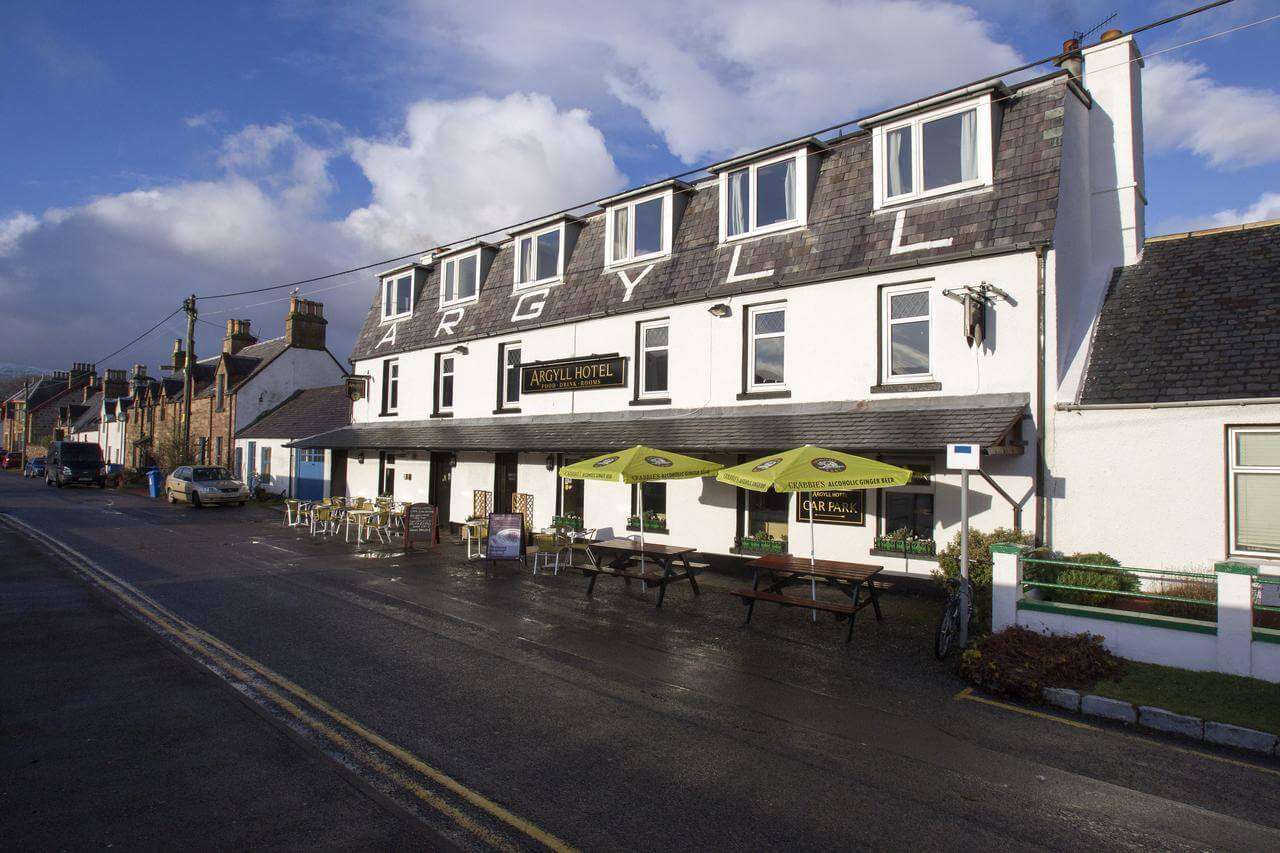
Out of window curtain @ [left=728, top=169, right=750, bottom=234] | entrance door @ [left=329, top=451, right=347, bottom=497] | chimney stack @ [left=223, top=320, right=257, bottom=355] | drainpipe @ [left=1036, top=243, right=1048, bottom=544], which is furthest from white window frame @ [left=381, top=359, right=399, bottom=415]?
chimney stack @ [left=223, top=320, right=257, bottom=355]

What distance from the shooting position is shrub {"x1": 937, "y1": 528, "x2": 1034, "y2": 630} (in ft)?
34.6

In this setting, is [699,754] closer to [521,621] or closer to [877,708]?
[877,708]

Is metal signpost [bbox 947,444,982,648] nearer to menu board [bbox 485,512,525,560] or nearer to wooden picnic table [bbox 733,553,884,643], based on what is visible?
wooden picnic table [bbox 733,553,884,643]

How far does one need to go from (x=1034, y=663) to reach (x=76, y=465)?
50.9m

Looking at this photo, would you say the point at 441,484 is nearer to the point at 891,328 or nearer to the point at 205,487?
the point at 205,487

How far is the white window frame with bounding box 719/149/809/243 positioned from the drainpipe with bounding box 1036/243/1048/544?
4690 mm

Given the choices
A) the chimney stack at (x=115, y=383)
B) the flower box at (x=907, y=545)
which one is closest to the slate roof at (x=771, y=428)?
the flower box at (x=907, y=545)

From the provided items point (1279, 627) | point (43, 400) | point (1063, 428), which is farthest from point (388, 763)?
point (43, 400)

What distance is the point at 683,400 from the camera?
16172 millimetres

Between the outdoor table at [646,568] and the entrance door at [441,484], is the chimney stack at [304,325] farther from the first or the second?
the outdoor table at [646,568]

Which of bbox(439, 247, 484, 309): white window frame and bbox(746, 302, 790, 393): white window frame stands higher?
bbox(439, 247, 484, 309): white window frame

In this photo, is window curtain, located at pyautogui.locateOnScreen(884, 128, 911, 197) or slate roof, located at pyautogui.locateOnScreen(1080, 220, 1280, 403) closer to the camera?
slate roof, located at pyautogui.locateOnScreen(1080, 220, 1280, 403)

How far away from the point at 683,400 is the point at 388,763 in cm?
1117

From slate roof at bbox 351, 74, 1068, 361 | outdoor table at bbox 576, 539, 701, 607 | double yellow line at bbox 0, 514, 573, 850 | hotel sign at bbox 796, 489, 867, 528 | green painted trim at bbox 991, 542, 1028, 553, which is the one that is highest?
slate roof at bbox 351, 74, 1068, 361
